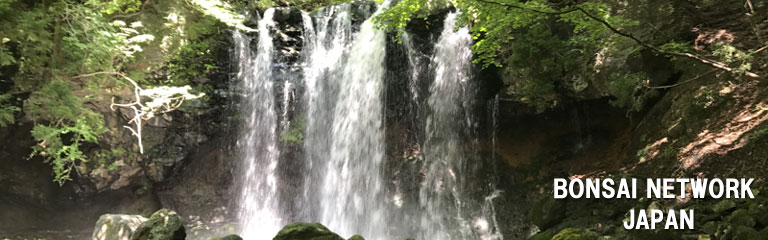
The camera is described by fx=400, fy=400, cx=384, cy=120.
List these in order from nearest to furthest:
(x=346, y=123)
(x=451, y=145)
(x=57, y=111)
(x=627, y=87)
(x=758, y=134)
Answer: (x=758, y=134)
(x=627, y=87)
(x=57, y=111)
(x=451, y=145)
(x=346, y=123)

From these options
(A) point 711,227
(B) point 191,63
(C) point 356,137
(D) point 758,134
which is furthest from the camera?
(C) point 356,137

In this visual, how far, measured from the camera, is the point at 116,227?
290 inches

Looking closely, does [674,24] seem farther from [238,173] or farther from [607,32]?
[238,173]

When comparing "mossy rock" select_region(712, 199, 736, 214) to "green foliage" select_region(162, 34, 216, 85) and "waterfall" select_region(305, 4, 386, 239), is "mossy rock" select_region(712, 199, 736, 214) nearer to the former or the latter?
"waterfall" select_region(305, 4, 386, 239)

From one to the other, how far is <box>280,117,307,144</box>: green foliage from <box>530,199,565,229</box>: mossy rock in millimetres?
7975

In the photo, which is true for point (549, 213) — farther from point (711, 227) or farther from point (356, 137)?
point (356, 137)

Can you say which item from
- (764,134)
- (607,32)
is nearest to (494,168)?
(607,32)

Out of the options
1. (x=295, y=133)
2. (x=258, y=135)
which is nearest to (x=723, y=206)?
(x=295, y=133)

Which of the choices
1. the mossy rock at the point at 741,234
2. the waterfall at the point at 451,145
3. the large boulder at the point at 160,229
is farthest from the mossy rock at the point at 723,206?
the large boulder at the point at 160,229

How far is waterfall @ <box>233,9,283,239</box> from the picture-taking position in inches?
483

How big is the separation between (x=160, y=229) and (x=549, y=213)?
6.35 m

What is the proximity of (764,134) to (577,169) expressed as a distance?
14.1 ft

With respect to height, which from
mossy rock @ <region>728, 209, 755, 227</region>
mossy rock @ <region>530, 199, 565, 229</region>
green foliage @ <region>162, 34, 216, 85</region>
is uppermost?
green foliage @ <region>162, 34, 216, 85</region>

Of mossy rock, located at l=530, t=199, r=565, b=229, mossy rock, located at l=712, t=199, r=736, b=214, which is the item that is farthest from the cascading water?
mossy rock, located at l=712, t=199, r=736, b=214
